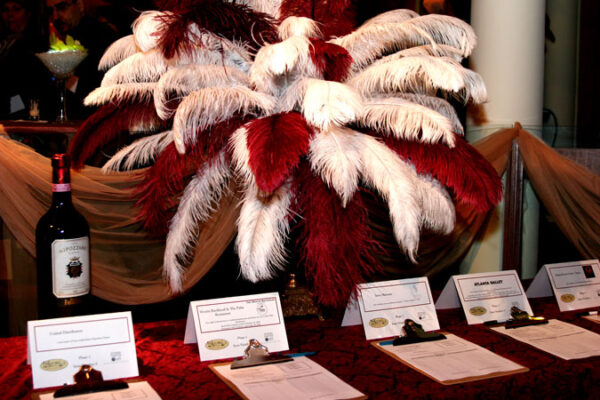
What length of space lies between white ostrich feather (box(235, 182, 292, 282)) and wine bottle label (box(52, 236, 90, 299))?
30 centimetres

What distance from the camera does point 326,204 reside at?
1181 mm

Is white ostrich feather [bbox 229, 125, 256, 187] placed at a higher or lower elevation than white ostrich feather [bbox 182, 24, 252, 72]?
lower

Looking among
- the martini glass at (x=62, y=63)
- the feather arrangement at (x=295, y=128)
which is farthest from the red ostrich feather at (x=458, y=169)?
the martini glass at (x=62, y=63)

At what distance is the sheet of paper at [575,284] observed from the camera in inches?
58.5

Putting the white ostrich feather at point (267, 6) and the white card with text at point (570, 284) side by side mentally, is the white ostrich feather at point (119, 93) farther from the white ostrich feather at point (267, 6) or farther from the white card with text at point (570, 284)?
the white card with text at point (570, 284)

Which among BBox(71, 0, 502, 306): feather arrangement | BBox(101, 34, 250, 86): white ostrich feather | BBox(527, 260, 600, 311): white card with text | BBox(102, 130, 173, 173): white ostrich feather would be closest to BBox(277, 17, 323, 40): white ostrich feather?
BBox(71, 0, 502, 306): feather arrangement

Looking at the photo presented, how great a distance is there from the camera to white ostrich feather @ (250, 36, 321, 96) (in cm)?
110

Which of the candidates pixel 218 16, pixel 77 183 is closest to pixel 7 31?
pixel 77 183

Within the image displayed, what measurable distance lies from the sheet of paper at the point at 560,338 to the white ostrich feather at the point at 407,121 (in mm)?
442

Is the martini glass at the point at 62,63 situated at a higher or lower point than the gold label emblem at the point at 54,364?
higher

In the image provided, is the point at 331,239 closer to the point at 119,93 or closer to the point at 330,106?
the point at 330,106

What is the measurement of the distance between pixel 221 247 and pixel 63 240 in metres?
0.43

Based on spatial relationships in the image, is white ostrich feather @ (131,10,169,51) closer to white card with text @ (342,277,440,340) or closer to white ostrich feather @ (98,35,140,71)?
white ostrich feather @ (98,35,140,71)

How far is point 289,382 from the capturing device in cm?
101
